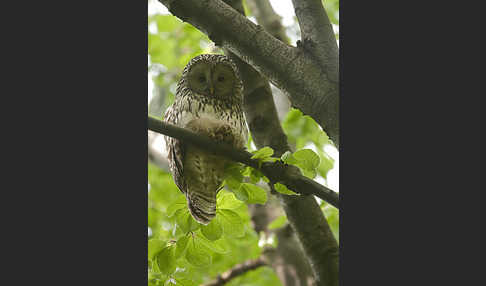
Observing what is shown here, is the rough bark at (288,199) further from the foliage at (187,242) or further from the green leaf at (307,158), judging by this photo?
the green leaf at (307,158)

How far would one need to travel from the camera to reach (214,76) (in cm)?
167

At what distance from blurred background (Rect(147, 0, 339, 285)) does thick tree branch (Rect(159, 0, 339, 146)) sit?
175 mm

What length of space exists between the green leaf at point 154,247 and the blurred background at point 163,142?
0.07 m

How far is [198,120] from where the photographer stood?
146cm

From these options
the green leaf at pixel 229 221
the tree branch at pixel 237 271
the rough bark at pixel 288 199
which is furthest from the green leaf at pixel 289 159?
the tree branch at pixel 237 271

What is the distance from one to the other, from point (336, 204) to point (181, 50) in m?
1.98

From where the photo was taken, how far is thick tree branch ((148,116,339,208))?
1.15 meters

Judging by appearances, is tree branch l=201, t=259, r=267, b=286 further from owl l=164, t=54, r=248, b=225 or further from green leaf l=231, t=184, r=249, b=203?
green leaf l=231, t=184, r=249, b=203

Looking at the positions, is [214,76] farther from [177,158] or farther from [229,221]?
[229,221]

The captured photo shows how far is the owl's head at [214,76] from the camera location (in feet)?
5.38

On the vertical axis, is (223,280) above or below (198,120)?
below
